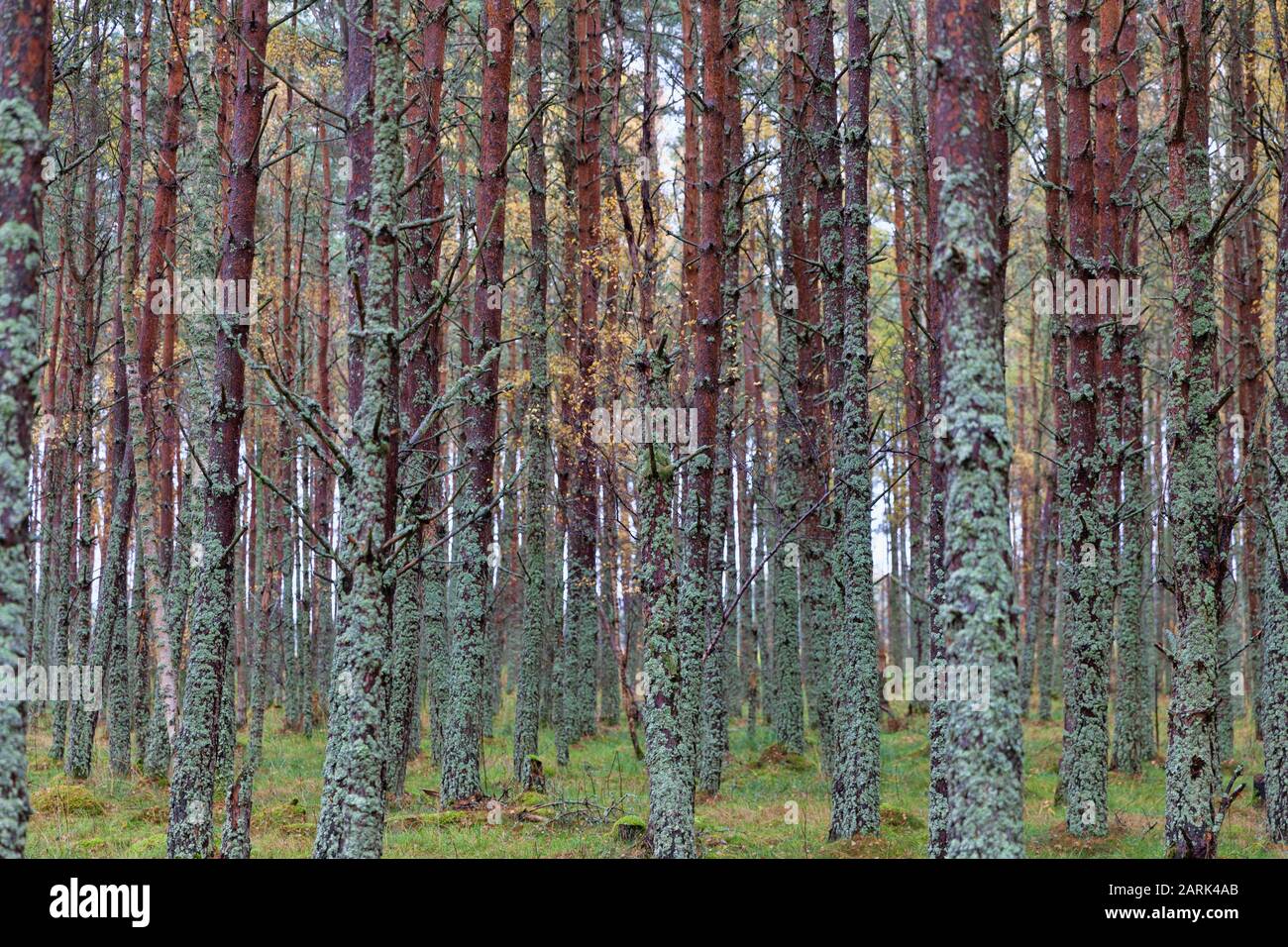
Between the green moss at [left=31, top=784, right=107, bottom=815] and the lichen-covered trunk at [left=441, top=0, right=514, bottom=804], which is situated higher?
the lichen-covered trunk at [left=441, top=0, right=514, bottom=804]

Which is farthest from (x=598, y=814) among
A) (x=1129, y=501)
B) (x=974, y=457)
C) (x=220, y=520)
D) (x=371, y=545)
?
(x=1129, y=501)

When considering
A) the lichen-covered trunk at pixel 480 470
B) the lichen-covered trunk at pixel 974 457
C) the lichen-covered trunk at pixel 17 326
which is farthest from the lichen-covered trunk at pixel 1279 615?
the lichen-covered trunk at pixel 17 326

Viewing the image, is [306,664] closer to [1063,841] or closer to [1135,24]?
[1063,841]

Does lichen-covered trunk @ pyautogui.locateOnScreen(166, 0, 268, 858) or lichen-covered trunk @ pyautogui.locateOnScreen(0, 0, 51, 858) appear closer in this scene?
lichen-covered trunk @ pyautogui.locateOnScreen(0, 0, 51, 858)

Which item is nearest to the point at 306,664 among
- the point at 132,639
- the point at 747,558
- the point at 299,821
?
the point at 132,639

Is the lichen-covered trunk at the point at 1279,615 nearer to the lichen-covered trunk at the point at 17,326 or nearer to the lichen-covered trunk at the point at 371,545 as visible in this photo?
the lichen-covered trunk at the point at 371,545

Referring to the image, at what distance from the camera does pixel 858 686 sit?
10.7 metres

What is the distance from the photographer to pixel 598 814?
12328 mm

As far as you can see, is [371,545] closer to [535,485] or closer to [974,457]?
[974,457]

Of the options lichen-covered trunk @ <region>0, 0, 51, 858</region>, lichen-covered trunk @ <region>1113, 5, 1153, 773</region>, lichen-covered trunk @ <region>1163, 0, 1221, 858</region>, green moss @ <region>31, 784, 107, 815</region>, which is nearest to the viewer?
lichen-covered trunk @ <region>0, 0, 51, 858</region>

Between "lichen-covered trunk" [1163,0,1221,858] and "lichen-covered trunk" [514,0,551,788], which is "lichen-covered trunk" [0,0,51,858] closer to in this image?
"lichen-covered trunk" [1163,0,1221,858]

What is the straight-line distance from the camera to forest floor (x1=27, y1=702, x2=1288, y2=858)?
421 inches

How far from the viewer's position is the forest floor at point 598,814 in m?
10.7

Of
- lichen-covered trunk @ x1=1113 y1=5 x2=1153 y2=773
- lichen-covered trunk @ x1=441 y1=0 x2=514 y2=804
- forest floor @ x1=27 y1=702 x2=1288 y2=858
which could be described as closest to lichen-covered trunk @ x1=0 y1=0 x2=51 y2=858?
forest floor @ x1=27 y1=702 x2=1288 y2=858
